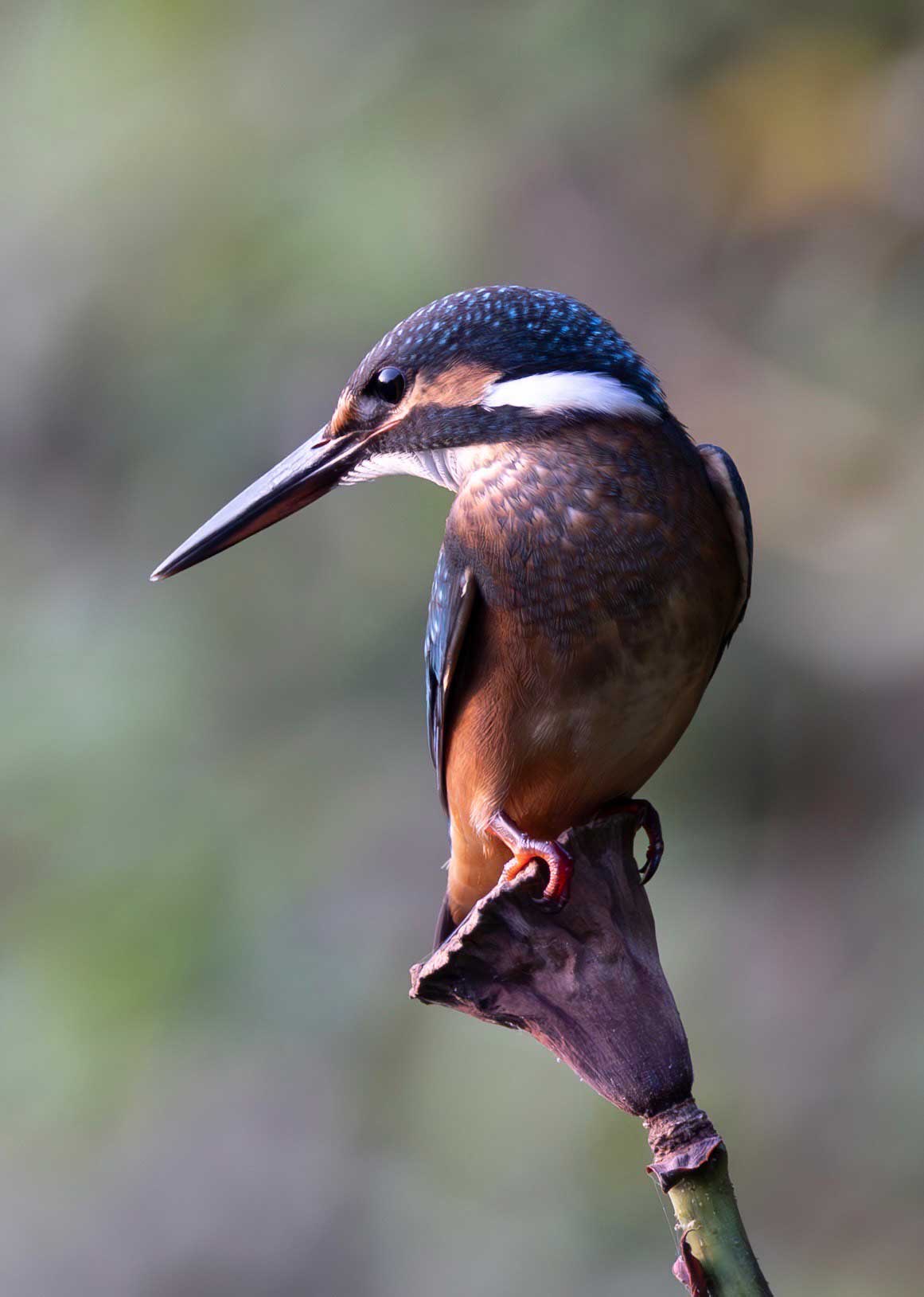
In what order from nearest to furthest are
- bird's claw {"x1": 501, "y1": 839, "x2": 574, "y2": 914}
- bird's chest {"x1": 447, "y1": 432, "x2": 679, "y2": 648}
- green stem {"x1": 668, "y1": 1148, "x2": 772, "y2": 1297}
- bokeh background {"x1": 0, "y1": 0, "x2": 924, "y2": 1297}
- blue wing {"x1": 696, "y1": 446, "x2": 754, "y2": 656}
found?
green stem {"x1": 668, "y1": 1148, "x2": 772, "y2": 1297}
bird's claw {"x1": 501, "y1": 839, "x2": 574, "y2": 914}
bird's chest {"x1": 447, "y1": 432, "x2": 679, "y2": 648}
blue wing {"x1": 696, "y1": 446, "x2": 754, "y2": 656}
bokeh background {"x1": 0, "y1": 0, "x2": 924, "y2": 1297}

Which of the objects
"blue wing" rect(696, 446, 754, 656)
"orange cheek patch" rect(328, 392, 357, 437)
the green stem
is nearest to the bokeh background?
"blue wing" rect(696, 446, 754, 656)

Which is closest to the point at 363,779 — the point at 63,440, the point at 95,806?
the point at 95,806

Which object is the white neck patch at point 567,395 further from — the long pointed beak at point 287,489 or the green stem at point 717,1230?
the green stem at point 717,1230

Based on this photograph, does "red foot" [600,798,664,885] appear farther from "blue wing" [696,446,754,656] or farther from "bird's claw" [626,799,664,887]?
"blue wing" [696,446,754,656]

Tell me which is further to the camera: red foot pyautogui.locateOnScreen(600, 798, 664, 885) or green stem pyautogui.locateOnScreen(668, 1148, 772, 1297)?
red foot pyautogui.locateOnScreen(600, 798, 664, 885)

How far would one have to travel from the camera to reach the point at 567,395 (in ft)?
4.12

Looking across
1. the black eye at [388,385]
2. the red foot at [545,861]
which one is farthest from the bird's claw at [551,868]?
the black eye at [388,385]

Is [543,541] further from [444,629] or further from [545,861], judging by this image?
[545,861]

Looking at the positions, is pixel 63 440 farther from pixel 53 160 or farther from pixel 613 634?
pixel 613 634

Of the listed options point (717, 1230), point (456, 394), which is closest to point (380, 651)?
point (456, 394)

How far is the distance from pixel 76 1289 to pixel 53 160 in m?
2.60

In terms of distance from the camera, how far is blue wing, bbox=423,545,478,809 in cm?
125

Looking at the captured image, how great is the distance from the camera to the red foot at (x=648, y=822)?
128cm

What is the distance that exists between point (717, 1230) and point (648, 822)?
0.46 metres
